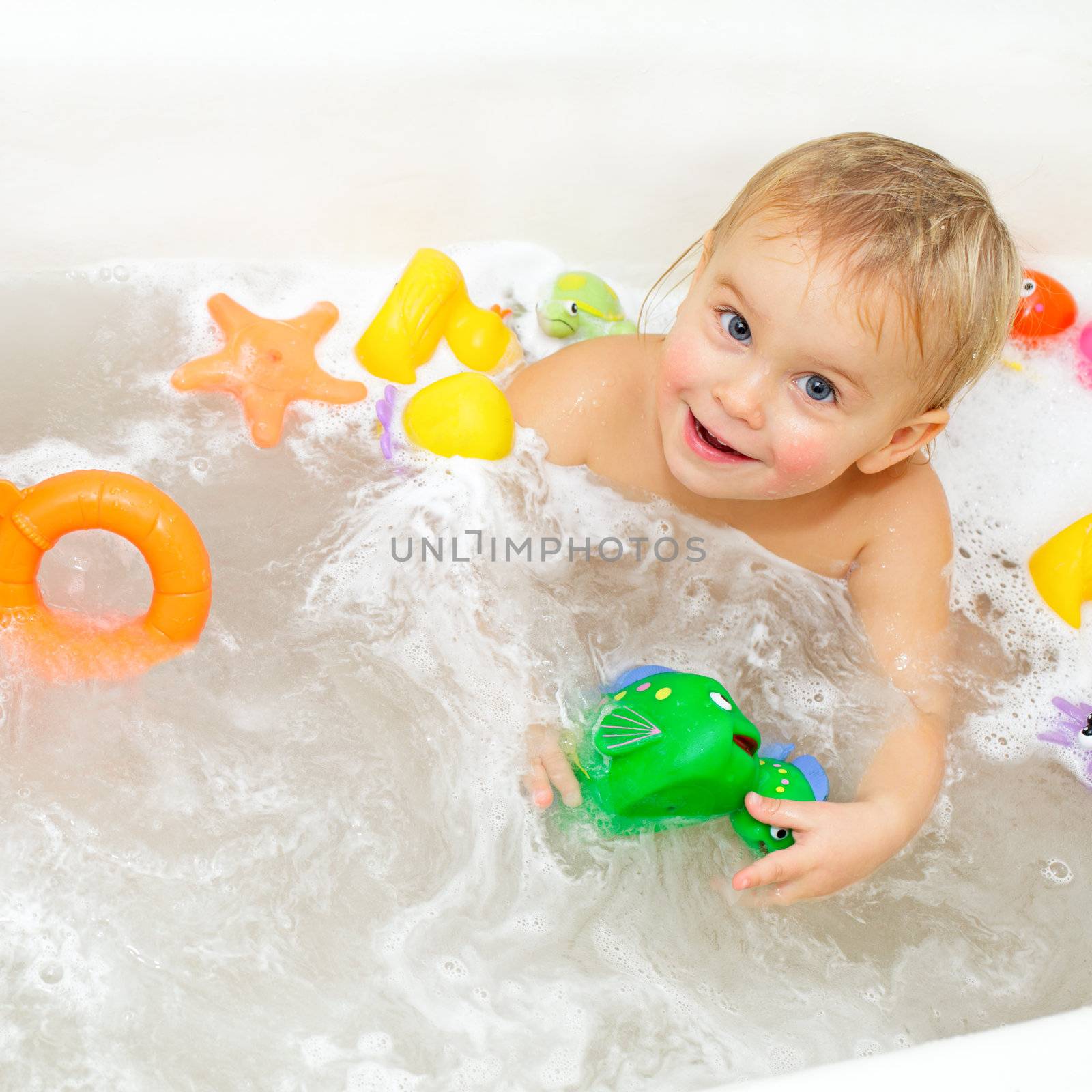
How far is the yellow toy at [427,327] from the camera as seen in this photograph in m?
1.45

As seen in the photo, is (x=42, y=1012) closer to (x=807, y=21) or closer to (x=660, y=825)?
(x=660, y=825)

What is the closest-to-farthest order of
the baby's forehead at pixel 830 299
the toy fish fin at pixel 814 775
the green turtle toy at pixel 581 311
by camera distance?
the baby's forehead at pixel 830 299
the toy fish fin at pixel 814 775
the green turtle toy at pixel 581 311

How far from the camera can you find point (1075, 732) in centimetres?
132

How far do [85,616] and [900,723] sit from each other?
0.86 meters

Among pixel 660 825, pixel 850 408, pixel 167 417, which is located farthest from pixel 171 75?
pixel 660 825

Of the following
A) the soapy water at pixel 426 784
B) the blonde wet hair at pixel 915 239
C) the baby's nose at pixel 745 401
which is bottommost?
the soapy water at pixel 426 784

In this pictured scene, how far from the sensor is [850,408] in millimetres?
1093

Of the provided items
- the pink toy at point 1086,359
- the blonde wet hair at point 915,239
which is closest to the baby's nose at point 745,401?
the blonde wet hair at point 915,239

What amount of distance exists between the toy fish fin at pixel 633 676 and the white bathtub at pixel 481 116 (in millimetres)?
637

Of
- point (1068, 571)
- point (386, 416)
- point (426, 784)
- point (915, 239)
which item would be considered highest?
point (915, 239)

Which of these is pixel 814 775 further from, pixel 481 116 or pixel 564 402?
pixel 481 116

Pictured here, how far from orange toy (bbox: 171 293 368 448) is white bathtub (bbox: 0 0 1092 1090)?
0.41 feet

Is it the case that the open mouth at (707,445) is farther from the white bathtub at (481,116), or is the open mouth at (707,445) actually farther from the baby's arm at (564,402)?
the white bathtub at (481,116)

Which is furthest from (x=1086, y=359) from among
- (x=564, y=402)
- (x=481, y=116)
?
(x=481, y=116)
